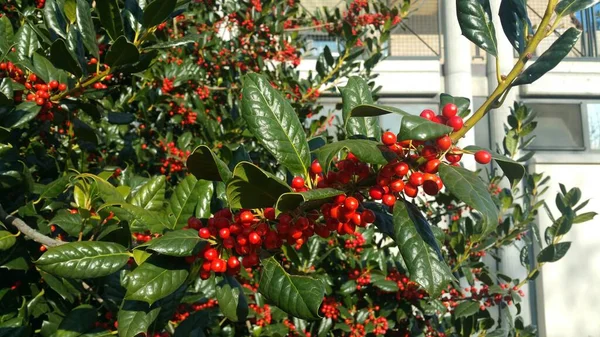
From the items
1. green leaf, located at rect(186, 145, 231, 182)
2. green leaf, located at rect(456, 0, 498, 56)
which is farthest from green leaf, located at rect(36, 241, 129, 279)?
green leaf, located at rect(456, 0, 498, 56)

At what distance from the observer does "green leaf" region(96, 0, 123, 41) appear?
122 cm

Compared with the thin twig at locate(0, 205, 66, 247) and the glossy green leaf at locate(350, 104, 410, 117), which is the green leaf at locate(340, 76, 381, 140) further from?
the thin twig at locate(0, 205, 66, 247)

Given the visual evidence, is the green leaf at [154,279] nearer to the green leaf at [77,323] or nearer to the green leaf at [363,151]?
the green leaf at [363,151]

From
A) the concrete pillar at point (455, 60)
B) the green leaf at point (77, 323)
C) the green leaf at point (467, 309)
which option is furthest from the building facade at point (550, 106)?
the green leaf at point (77, 323)

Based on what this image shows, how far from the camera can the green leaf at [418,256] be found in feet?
2.89

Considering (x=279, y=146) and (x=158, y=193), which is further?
(x=158, y=193)

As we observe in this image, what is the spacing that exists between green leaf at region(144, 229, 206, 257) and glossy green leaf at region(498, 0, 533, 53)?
0.63 m

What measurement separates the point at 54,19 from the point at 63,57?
0.23 meters

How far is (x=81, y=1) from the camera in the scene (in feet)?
4.07

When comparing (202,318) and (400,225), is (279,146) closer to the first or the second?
(400,225)

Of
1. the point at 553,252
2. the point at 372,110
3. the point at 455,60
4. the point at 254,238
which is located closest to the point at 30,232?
the point at 254,238

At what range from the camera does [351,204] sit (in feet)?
2.93

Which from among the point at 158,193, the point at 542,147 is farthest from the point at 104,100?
the point at 542,147

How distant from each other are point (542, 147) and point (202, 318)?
641 centimetres
